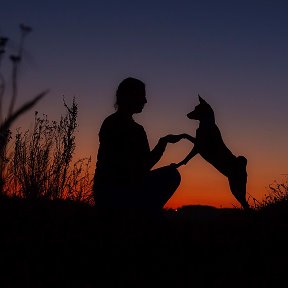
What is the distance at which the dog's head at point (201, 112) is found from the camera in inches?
290

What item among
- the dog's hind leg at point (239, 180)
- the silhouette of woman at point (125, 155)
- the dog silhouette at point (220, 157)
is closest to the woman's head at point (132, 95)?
the silhouette of woman at point (125, 155)

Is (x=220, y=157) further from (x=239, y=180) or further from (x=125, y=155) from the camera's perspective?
(x=125, y=155)

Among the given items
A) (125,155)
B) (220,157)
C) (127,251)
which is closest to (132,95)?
(125,155)

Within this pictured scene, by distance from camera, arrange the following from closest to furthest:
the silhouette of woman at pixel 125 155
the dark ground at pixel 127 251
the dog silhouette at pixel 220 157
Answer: the dark ground at pixel 127 251
the silhouette of woman at pixel 125 155
the dog silhouette at pixel 220 157

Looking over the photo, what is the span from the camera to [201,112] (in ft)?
24.9

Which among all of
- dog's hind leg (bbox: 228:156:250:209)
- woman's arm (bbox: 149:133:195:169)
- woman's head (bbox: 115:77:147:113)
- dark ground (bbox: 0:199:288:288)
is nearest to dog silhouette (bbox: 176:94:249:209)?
dog's hind leg (bbox: 228:156:250:209)

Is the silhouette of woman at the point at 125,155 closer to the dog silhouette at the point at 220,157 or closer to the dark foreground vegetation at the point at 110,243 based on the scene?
the dark foreground vegetation at the point at 110,243

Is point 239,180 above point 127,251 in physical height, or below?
above

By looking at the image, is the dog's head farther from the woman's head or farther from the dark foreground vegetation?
the woman's head

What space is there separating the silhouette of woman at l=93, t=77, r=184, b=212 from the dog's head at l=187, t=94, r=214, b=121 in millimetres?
3151

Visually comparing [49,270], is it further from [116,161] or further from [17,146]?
[17,146]

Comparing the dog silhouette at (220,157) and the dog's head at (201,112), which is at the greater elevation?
the dog's head at (201,112)

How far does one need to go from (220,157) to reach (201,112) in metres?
1.07

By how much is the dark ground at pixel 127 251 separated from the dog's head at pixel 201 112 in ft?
7.71
